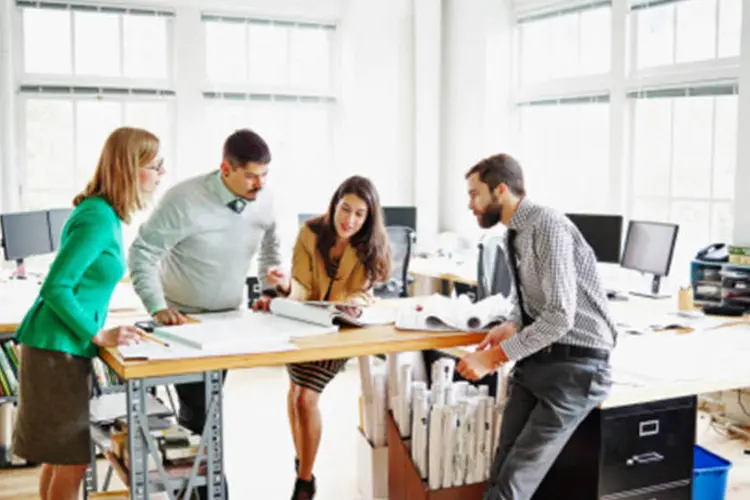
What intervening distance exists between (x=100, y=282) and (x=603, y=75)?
4159mm

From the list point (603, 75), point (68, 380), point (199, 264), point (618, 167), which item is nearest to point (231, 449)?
point (199, 264)

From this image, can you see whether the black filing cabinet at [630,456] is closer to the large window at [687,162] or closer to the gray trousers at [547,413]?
the gray trousers at [547,413]

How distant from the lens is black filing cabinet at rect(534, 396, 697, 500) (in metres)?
2.47

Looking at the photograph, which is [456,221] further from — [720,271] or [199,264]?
[199,264]

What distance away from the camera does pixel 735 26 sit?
15.4ft

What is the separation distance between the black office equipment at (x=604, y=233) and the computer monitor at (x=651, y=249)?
0.07 metres

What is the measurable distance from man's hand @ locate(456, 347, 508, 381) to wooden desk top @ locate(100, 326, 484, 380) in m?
0.13

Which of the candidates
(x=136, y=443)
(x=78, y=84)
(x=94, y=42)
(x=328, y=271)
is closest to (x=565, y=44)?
(x=94, y=42)

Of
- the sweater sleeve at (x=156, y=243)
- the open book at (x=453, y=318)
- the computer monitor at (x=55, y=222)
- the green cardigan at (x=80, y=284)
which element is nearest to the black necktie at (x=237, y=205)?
the sweater sleeve at (x=156, y=243)

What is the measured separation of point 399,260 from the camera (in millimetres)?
5664

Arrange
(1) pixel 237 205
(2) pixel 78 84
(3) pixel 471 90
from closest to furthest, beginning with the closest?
(1) pixel 237 205 < (2) pixel 78 84 < (3) pixel 471 90

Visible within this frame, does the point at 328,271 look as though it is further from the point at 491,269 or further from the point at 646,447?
the point at 491,269

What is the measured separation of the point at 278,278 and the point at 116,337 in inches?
33.7

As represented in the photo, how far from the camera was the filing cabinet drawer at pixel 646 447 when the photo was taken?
2467mm
